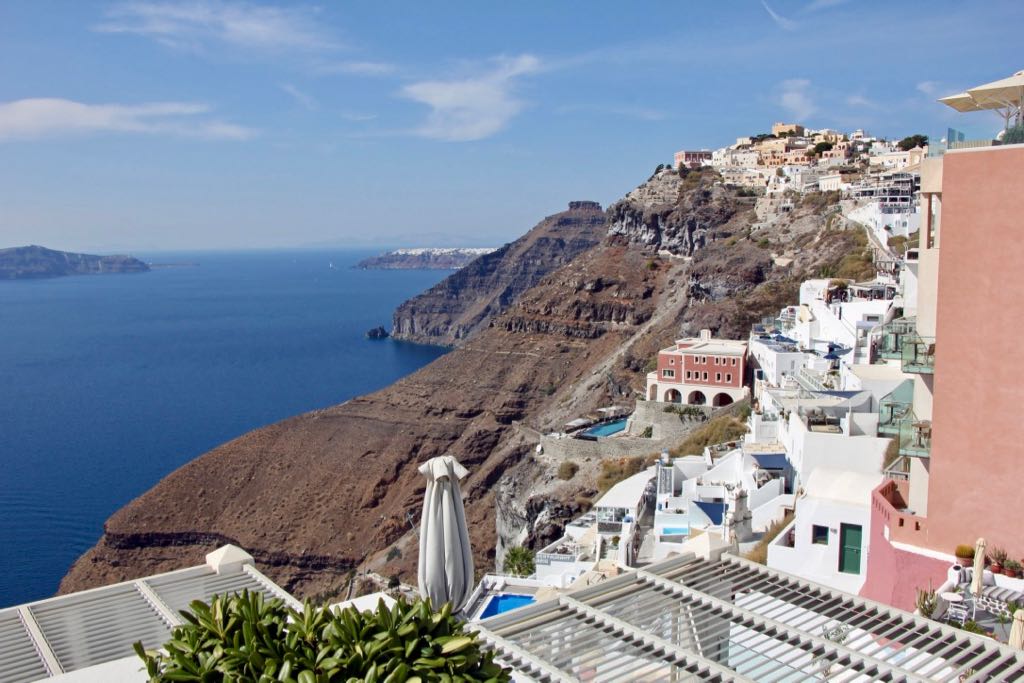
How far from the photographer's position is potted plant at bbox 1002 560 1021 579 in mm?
8133

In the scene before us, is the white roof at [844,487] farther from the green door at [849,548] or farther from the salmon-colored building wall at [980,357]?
the salmon-colored building wall at [980,357]

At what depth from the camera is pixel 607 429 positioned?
31250mm

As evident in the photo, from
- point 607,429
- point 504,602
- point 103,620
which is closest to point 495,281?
point 607,429

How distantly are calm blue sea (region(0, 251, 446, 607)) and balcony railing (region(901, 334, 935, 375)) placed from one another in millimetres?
31941

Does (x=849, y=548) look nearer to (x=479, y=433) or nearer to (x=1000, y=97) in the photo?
(x=1000, y=97)

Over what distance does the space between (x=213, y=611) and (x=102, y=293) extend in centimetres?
20324

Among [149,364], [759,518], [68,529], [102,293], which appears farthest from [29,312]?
[759,518]

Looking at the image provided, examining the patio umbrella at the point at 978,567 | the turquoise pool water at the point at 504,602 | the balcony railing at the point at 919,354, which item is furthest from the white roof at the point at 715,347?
the patio umbrella at the point at 978,567

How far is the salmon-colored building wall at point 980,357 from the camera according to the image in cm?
834

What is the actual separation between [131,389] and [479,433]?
40.1 metres

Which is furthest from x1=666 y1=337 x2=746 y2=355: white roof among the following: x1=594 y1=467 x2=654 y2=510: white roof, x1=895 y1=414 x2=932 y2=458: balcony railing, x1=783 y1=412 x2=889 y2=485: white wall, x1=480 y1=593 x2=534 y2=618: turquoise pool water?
x1=895 y1=414 x2=932 y2=458: balcony railing

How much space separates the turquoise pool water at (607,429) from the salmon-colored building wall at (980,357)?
846 inches

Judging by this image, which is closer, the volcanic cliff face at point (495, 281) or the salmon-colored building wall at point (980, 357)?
the salmon-colored building wall at point (980, 357)

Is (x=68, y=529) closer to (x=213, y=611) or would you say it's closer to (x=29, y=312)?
(x=213, y=611)
